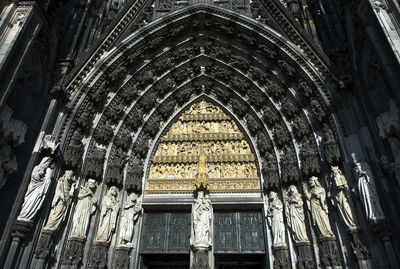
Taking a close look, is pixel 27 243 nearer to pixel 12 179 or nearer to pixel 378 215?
pixel 12 179

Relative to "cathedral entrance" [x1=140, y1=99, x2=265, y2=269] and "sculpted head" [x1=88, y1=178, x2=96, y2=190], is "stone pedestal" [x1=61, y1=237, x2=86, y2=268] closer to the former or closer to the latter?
"sculpted head" [x1=88, y1=178, x2=96, y2=190]

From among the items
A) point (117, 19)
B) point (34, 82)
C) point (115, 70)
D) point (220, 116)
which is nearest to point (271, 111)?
point (220, 116)

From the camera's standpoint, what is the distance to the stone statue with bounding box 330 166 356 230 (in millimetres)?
5959

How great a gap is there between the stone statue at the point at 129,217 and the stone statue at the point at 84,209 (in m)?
0.86

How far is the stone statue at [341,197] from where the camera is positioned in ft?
19.6

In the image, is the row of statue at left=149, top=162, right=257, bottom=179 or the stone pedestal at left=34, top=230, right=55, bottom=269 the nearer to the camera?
the stone pedestal at left=34, top=230, right=55, bottom=269

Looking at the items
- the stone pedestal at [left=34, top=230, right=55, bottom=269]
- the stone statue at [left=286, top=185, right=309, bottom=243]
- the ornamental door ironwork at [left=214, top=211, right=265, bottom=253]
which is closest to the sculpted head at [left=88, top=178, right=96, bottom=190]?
the stone pedestal at [left=34, top=230, right=55, bottom=269]

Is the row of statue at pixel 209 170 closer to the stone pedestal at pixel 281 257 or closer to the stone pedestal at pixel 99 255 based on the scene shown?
the stone pedestal at pixel 281 257

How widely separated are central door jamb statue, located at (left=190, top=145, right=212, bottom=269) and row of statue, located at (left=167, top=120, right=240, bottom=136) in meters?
1.50

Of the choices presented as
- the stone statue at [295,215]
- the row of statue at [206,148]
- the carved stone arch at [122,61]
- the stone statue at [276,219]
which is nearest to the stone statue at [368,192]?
the stone statue at [295,215]

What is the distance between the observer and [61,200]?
6.57 meters

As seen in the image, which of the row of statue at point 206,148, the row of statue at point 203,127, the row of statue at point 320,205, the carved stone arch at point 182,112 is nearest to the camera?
the row of statue at point 320,205

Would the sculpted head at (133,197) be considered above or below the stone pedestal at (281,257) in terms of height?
above

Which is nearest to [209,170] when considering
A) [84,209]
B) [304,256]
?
[304,256]
